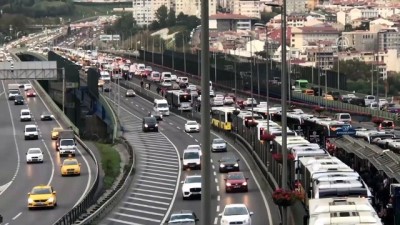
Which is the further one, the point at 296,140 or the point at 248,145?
the point at 248,145

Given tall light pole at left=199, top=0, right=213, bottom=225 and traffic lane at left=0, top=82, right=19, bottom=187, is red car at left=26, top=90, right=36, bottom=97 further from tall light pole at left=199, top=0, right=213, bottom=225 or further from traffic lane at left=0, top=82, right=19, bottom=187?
tall light pole at left=199, top=0, right=213, bottom=225

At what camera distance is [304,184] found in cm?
3384

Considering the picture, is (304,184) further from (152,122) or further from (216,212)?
(152,122)

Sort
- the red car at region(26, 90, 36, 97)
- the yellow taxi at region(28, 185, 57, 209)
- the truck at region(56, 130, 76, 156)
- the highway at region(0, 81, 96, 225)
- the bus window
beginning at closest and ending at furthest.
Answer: the highway at region(0, 81, 96, 225) → the yellow taxi at region(28, 185, 57, 209) → the truck at region(56, 130, 76, 156) → the red car at region(26, 90, 36, 97) → the bus window

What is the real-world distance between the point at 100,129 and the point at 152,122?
18.8 meters

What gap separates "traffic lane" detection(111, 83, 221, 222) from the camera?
40.9 metres

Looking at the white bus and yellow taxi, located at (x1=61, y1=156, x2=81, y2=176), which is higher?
the white bus

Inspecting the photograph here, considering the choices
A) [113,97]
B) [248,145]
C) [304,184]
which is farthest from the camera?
[113,97]

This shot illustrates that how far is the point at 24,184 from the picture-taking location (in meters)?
51.5

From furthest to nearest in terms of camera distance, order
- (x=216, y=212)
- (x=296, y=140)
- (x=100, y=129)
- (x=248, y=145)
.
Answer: (x=100, y=129) < (x=248, y=145) < (x=296, y=140) < (x=216, y=212)

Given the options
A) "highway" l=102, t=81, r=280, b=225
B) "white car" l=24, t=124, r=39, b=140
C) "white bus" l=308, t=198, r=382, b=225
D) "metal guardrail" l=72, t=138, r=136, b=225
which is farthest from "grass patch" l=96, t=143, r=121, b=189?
"white bus" l=308, t=198, r=382, b=225

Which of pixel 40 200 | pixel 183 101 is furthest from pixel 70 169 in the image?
pixel 183 101

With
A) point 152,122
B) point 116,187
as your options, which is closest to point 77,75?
point 152,122

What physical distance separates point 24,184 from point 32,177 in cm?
285
